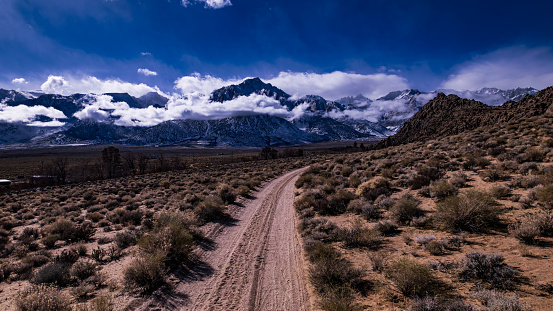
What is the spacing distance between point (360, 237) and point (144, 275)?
7004mm

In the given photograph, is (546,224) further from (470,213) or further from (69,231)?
(69,231)

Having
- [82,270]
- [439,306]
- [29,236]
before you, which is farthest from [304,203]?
[29,236]

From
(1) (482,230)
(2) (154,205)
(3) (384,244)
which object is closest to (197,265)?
(3) (384,244)

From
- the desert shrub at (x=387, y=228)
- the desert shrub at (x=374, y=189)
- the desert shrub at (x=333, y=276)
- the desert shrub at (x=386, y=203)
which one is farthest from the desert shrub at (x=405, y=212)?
the desert shrub at (x=333, y=276)

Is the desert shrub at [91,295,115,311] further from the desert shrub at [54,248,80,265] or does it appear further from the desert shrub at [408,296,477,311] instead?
the desert shrub at [408,296,477,311]

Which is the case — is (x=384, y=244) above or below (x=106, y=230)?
above

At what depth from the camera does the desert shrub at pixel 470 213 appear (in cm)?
725

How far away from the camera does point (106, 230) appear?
12.1m

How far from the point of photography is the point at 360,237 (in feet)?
27.1

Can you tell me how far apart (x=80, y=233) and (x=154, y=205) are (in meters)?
6.32

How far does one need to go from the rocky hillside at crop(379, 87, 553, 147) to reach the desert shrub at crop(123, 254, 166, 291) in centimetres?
4471

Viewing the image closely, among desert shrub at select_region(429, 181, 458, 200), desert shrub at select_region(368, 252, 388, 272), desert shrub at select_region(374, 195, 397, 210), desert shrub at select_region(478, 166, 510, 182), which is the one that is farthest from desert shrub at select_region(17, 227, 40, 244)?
desert shrub at select_region(478, 166, 510, 182)

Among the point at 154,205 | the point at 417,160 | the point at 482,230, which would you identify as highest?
the point at 417,160

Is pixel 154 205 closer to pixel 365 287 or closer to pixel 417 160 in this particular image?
pixel 365 287
